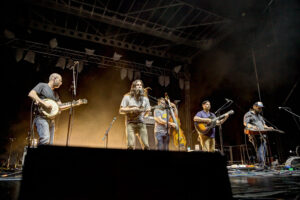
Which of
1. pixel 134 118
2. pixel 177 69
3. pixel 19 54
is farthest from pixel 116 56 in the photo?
pixel 134 118

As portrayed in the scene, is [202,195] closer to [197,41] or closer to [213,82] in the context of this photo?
[197,41]

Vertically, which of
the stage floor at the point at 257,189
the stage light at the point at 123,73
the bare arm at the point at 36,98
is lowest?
the stage floor at the point at 257,189

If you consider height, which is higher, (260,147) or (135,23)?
(135,23)

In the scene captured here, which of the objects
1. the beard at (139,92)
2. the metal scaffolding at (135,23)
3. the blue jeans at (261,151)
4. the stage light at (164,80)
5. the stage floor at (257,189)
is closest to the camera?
the stage floor at (257,189)

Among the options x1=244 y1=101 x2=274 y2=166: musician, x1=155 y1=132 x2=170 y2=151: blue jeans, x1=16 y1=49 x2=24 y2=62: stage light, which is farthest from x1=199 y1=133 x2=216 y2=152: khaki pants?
x1=16 y1=49 x2=24 y2=62: stage light

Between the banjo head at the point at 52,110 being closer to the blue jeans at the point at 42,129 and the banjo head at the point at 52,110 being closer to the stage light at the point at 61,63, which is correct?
the blue jeans at the point at 42,129

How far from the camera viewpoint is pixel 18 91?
7.34 m

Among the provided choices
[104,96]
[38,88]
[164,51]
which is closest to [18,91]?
[104,96]

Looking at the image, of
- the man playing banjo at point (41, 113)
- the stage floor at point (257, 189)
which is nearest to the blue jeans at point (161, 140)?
the stage floor at point (257, 189)

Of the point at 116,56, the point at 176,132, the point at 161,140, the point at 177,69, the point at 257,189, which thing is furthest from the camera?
the point at 177,69

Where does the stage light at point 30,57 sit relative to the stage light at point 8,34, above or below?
below

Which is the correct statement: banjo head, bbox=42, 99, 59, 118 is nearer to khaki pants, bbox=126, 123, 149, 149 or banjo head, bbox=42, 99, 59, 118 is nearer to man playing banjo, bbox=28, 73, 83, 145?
man playing banjo, bbox=28, 73, 83, 145

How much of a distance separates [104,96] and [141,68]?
A: 7.16ft

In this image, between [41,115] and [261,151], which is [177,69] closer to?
[261,151]
